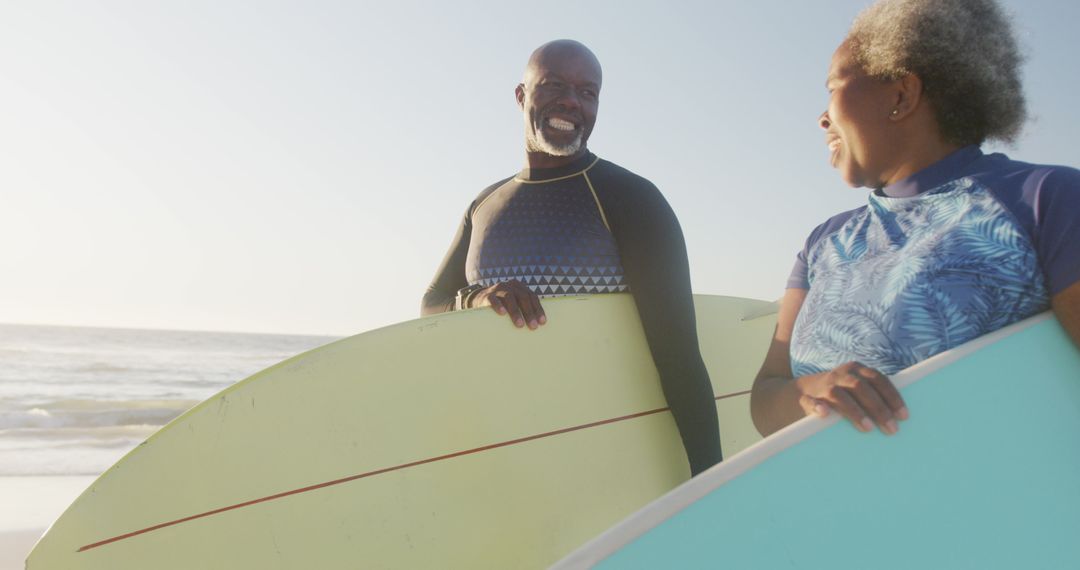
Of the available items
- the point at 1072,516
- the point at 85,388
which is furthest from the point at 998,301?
the point at 85,388

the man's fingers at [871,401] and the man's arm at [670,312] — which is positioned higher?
the man's arm at [670,312]

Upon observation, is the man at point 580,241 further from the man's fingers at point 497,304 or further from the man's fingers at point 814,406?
the man's fingers at point 814,406

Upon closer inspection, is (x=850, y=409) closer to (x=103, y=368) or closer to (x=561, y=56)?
(x=561, y=56)

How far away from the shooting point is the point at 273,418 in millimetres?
1649

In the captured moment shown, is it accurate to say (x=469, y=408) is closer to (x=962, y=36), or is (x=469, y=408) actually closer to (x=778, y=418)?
(x=778, y=418)

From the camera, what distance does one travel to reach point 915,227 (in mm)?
1021

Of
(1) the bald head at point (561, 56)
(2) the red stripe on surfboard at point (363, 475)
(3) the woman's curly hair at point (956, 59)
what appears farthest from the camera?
(1) the bald head at point (561, 56)

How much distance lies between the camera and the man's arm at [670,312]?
1772 millimetres

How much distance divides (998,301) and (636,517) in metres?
0.52

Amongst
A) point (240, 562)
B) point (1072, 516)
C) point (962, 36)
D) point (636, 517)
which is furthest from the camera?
point (240, 562)

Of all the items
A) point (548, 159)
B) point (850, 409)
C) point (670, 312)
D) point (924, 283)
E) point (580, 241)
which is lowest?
point (850, 409)

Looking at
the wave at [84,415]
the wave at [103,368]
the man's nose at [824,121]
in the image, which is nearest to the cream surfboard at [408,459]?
the man's nose at [824,121]

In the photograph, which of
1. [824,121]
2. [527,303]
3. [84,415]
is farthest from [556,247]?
[84,415]

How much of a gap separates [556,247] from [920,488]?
1.07m
